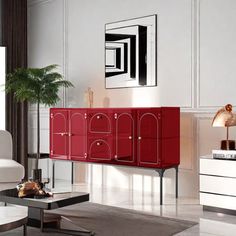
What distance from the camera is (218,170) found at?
404 centimetres

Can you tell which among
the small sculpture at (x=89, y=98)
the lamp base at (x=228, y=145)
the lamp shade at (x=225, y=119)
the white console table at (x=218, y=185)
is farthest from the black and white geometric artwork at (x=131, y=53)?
the white console table at (x=218, y=185)

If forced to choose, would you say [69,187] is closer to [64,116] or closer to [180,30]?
[64,116]

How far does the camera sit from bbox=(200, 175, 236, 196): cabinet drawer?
3.93 metres

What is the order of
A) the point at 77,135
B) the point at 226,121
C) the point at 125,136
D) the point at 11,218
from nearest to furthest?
the point at 11,218 < the point at 226,121 < the point at 125,136 < the point at 77,135

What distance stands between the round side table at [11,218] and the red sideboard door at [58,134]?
234 cm

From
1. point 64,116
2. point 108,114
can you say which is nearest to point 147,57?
point 108,114

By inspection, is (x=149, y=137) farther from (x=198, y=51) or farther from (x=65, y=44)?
(x=65, y=44)

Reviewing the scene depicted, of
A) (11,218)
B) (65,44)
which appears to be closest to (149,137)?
(11,218)

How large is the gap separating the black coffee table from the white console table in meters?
1.37

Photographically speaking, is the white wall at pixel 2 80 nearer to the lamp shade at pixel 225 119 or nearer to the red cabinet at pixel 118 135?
the red cabinet at pixel 118 135

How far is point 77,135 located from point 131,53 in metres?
1.30

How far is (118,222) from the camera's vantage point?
146 inches

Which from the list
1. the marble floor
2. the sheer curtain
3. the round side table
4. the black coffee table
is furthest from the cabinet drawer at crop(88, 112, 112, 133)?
the round side table

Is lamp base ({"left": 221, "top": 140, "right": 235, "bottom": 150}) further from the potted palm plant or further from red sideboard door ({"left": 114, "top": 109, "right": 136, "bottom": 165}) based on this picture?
the potted palm plant
